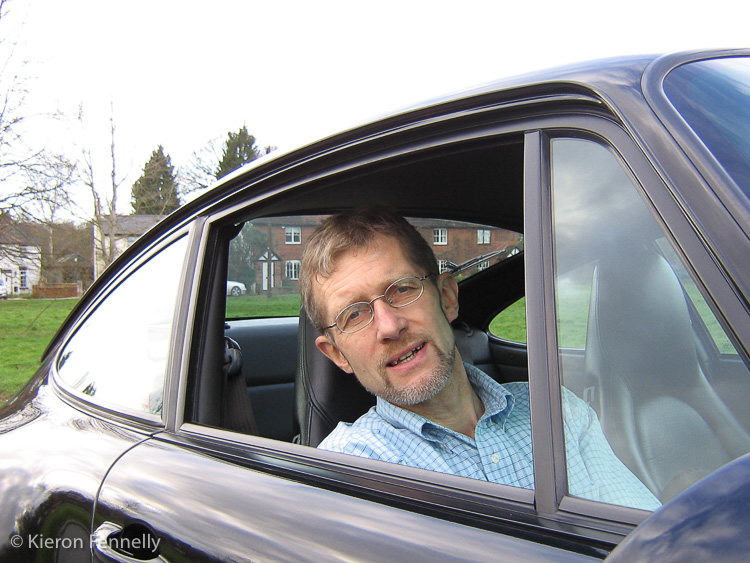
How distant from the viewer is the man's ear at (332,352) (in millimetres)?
2068

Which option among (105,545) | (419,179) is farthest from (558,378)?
(419,179)

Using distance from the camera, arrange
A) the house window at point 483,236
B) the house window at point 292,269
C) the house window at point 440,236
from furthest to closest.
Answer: the house window at point 483,236
the house window at point 440,236
the house window at point 292,269

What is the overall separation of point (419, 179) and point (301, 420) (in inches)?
36.6

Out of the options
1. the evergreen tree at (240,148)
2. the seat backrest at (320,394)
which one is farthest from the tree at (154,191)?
the seat backrest at (320,394)

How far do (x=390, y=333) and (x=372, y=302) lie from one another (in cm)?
12

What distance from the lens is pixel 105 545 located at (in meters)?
1.38

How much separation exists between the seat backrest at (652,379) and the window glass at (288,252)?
1117 mm

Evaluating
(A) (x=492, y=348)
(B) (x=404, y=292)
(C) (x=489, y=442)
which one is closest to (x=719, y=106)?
(C) (x=489, y=442)

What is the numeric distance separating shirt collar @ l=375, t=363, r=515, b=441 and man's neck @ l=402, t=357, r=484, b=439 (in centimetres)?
5

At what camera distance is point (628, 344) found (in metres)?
0.99

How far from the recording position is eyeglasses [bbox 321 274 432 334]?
185 centimetres

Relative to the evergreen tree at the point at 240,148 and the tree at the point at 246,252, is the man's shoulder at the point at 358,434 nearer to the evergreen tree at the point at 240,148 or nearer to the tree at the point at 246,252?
the tree at the point at 246,252

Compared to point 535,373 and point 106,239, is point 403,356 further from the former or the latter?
point 106,239

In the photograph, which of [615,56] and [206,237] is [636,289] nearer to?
[615,56]
